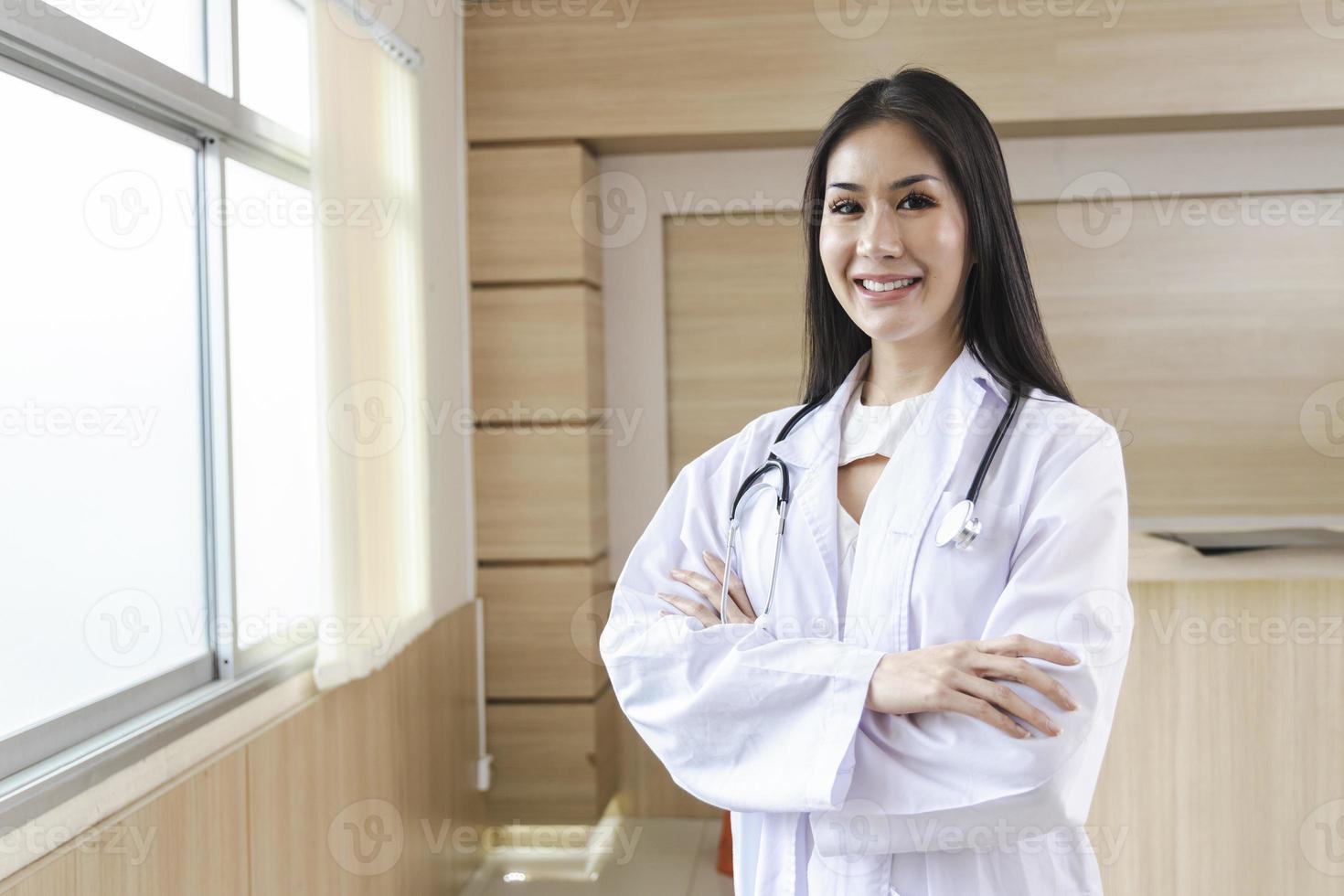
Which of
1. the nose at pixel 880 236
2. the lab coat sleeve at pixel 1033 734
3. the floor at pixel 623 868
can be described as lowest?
the floor at pixel 623 868

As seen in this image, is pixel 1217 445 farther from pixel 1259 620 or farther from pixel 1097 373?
pixel 1259 620

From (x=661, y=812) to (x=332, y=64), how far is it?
2.80 meters

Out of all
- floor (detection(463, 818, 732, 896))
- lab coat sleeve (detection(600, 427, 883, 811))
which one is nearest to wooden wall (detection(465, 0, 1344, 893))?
A: floor (detection(463, 818, 732, 896))

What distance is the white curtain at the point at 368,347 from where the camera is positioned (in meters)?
2.68

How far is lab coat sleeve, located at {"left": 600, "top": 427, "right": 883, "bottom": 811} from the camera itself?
145 cm

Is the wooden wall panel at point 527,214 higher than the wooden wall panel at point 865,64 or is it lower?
lower

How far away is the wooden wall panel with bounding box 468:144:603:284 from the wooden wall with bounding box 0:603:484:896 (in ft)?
3.84

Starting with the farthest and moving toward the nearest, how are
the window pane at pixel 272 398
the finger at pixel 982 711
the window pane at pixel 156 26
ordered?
the window pane at pixel 272 398 < the window pane at pixel 156 26 < the finger at pixel 982 711

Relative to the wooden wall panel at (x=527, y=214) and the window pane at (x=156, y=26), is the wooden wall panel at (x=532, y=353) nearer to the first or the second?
the wooden wall panel at (x=527, y=214)

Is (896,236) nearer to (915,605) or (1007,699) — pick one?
(915,605)

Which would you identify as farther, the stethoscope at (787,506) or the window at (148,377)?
the window at (148,377)

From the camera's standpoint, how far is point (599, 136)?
148 inches

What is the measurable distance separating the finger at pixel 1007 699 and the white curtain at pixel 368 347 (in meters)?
1.74

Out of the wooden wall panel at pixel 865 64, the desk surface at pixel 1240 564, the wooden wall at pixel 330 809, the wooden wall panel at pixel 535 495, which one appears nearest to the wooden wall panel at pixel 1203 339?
the wooden wall panel at pixel 865 64
